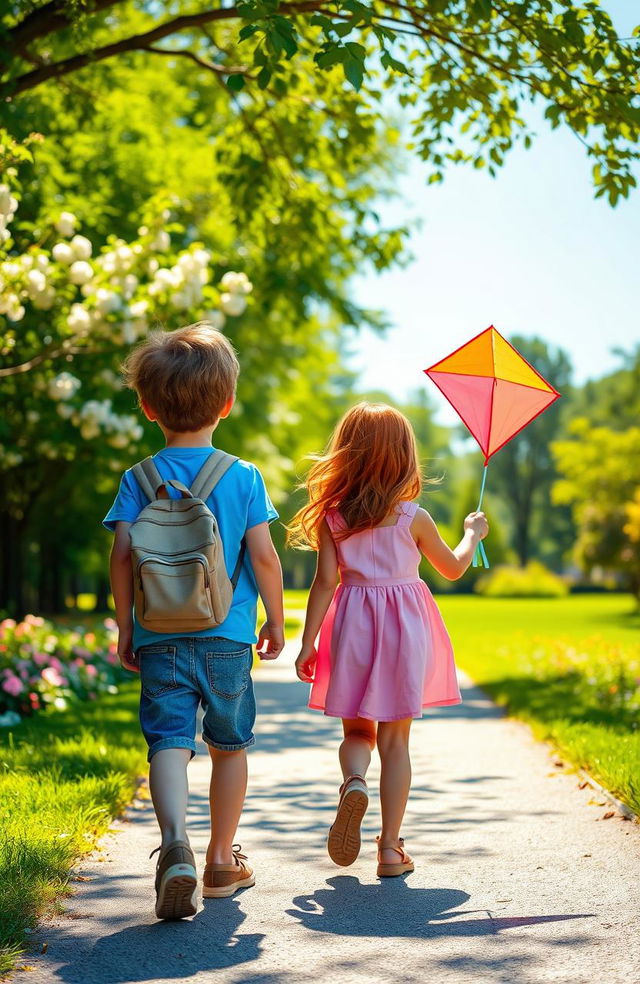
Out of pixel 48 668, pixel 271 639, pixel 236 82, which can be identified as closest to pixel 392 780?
pixel 271 639

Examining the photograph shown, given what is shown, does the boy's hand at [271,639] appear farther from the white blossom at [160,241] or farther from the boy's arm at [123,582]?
the white blossom at [160,241]

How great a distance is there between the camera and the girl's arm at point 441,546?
4.65 metres

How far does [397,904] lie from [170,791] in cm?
90

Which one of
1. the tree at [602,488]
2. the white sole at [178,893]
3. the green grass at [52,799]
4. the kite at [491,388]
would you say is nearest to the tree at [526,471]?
the tree at [602,488]

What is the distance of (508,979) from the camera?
10.1ft

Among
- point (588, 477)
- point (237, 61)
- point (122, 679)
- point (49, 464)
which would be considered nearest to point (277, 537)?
point (588, 477)

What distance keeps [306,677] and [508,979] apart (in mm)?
1733

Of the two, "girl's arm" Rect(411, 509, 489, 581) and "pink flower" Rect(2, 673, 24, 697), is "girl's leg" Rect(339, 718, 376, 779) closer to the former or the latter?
"girl's arm" Rect(411, 509, 489, 581)

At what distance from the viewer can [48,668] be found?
9914mm

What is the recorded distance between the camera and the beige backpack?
3.74 m

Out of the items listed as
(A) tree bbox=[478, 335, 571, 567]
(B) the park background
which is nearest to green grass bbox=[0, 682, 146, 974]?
(B) the park background

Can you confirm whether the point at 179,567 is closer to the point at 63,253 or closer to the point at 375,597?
the point at 375,597

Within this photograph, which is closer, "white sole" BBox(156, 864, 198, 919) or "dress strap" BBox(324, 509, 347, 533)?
"white sole" BBox(156, 864, 198, 919)

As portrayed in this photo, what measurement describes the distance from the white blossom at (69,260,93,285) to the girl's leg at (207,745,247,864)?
6042mm
